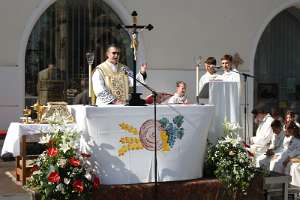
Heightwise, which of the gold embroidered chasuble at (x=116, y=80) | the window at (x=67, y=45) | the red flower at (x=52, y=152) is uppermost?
the window at (x=67, y=45)

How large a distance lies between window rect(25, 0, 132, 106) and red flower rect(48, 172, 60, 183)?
4808mm

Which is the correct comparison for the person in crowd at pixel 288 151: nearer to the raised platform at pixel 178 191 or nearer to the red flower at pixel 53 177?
the raised platform at pixel 178 191

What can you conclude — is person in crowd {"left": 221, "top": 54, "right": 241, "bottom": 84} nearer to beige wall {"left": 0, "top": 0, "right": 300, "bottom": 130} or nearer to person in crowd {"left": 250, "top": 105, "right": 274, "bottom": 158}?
person in crowd {"left": 250, "top": 105, "right": 274, "bottom": 158}

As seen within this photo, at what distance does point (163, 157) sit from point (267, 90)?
8.02 metres

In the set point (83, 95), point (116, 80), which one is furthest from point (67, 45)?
point (116, 80)

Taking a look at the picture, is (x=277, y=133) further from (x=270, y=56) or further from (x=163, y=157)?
(x=270, y=56)

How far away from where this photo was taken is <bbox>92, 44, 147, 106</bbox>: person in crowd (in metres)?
6.10

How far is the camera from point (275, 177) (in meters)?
6.49

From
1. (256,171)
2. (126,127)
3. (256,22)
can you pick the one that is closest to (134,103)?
(126,127)

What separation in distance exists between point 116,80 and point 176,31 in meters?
4.82

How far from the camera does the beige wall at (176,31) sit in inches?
373

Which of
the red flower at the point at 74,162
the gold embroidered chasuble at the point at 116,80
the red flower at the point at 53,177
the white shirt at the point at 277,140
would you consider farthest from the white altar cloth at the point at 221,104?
the red flower at the point at 53,177

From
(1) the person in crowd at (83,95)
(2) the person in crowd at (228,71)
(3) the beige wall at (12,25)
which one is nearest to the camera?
(2) the person in crowd at (228,71)

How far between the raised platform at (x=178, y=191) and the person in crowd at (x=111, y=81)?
1040 millimetres
